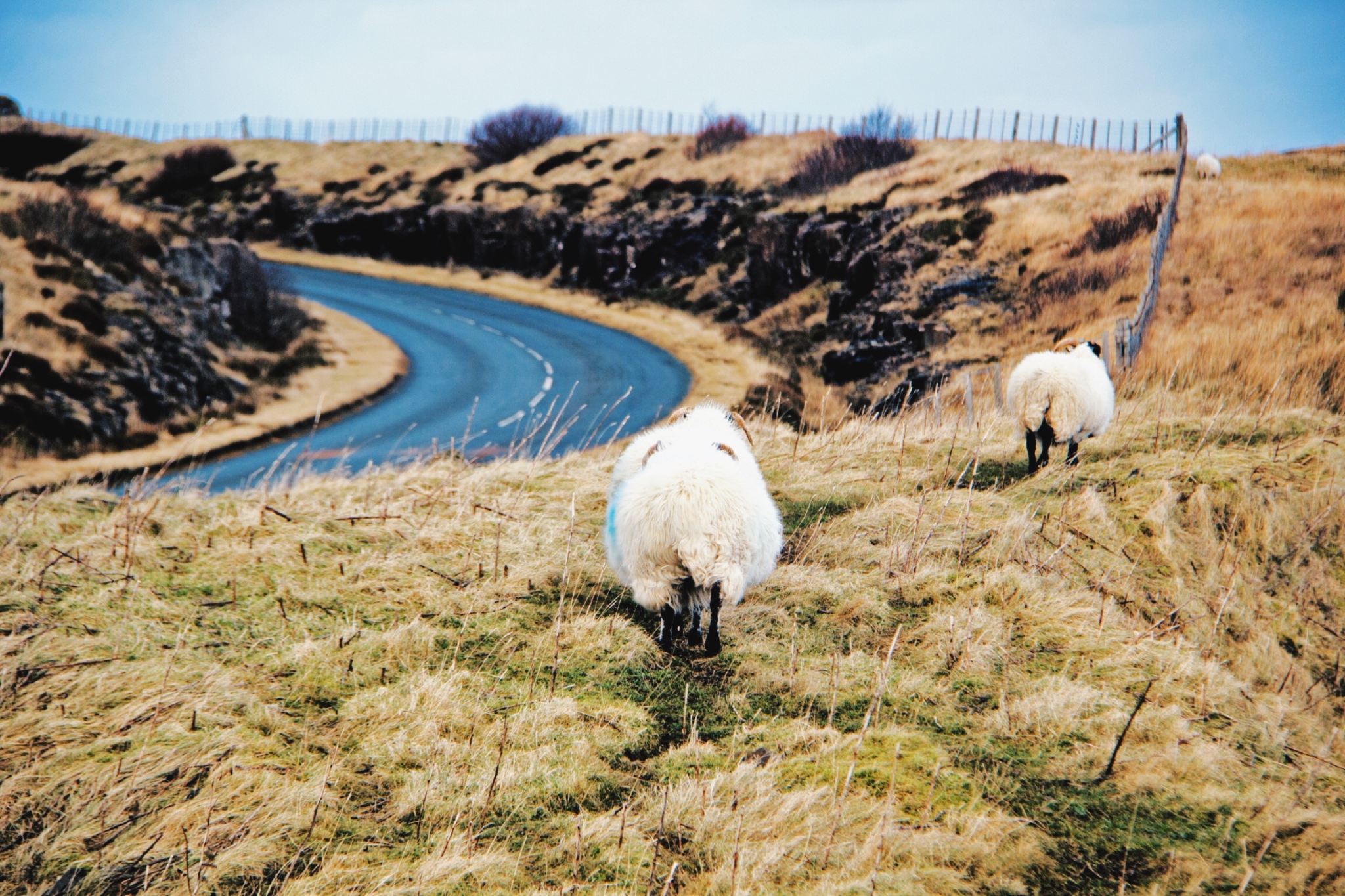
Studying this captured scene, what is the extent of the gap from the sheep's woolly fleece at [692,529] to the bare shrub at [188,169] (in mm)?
67879

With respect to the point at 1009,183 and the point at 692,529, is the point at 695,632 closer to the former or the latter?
the point at 692,529

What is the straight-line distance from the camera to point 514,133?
199 ft

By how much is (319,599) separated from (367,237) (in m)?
48.7

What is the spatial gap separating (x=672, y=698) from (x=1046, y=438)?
19.6 ft

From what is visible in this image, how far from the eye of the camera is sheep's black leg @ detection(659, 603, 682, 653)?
528 cm

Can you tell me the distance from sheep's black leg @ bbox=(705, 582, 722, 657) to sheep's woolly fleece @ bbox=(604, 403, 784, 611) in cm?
5

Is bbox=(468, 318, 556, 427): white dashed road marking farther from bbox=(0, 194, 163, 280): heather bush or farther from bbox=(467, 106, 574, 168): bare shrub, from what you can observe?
bbox=(467, 106, 574, 168): bare shrub

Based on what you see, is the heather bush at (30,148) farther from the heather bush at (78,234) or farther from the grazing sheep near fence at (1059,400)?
the grazing sheep near fence at (1059,400)

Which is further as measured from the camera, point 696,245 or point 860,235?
point 696,245

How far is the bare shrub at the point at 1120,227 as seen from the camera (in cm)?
2344

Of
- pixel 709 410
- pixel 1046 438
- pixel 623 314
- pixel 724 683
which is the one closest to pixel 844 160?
pixel 623 314

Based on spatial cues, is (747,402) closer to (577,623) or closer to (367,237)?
(577,623)

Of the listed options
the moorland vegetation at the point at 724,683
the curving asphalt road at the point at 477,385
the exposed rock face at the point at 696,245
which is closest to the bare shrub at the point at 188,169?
the exposed rock face at the point at 696,245

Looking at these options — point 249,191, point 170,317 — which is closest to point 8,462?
point 170,317
